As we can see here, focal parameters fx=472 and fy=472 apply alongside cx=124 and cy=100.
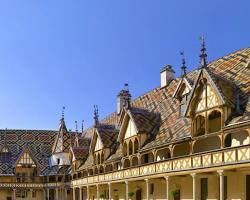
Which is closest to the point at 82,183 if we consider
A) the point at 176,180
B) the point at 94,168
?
the point at 94,168

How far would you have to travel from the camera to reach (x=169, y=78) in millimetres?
44562

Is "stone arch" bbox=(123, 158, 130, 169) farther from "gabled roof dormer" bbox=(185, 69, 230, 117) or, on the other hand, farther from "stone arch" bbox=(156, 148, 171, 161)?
"gabled roof dormer" bbox=(185, 69, 230, 117)

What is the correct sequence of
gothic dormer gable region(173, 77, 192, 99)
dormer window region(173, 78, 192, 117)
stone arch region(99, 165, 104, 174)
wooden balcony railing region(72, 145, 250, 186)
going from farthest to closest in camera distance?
stone arch region(99, 165, 104, 174) < dormer window region(173, 78, 192, 117) < gothic dormer gable region(173, 77, 192, 99) < wooden balcony railing region(72, 145, 250, 186)

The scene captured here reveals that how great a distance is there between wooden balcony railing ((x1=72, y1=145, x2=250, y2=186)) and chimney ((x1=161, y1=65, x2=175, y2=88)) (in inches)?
392

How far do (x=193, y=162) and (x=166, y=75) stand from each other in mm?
18017

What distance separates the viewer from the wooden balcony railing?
2319 centimetres

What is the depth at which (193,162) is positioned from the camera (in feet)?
89.8

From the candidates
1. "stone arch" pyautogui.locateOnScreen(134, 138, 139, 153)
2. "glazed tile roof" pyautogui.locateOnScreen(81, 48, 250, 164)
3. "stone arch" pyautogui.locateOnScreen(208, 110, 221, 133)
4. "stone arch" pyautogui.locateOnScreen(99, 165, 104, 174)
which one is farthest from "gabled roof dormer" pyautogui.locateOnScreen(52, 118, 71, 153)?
"stone arch" pyautogui.locateOnScreen(208, 110, 221, 133)

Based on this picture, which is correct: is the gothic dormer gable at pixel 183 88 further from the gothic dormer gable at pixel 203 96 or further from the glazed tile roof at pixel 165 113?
the gothic dormer gable at pixel 203 96

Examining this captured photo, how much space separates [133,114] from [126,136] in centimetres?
257

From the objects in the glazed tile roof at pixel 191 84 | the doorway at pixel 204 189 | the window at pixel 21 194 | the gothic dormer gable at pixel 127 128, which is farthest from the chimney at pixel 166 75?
the window at pixel 21 194

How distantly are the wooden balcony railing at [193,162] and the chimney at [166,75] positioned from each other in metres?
9.97

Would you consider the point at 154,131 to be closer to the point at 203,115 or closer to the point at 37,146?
the point at 203,115

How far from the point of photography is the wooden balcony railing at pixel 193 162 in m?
23.2
